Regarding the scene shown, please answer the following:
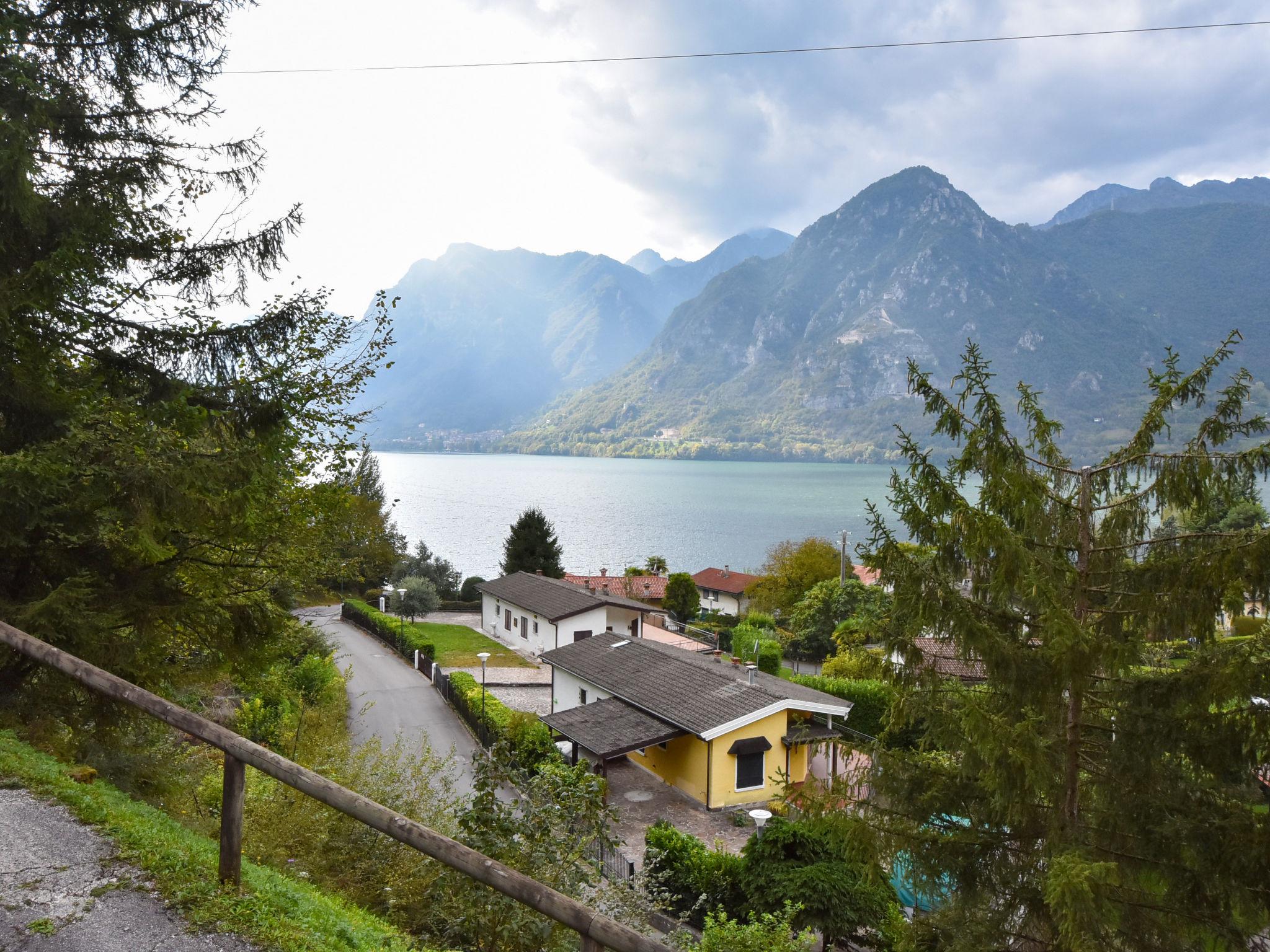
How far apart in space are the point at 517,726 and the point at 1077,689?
16.7 metres

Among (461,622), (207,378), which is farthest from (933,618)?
(461,622)

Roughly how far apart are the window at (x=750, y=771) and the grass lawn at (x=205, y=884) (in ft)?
52.7

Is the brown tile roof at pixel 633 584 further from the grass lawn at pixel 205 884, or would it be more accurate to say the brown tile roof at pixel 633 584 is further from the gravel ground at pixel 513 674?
the grass lawn at pixel 205 884

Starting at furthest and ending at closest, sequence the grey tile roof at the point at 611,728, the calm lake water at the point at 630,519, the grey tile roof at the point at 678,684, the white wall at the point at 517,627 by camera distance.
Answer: the calm lake water at the point at 630,519 → the white wall at the point at 517,627 → the grey tile roof at the point at 678,684 → the grey tile roof at the point at 611,728

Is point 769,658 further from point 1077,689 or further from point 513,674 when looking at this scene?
point 1077,689

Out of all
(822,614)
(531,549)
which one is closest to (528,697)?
(822,614)

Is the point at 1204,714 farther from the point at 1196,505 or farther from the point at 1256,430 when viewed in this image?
the point at 1256,430

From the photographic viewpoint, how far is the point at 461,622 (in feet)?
169

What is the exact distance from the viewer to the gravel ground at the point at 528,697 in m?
30.3

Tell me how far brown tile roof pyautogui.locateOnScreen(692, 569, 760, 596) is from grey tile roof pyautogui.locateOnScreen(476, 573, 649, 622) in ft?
63.3

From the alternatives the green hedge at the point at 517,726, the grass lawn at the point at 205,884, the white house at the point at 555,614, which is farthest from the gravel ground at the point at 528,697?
the grass lawn at the point at 205,884

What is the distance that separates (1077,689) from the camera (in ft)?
20.4

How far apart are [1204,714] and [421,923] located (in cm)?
730

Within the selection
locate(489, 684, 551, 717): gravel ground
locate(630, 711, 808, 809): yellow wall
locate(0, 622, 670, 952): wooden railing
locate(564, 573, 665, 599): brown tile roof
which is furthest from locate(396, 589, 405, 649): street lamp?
locate(0, 622, 670, 952): wooden railing
